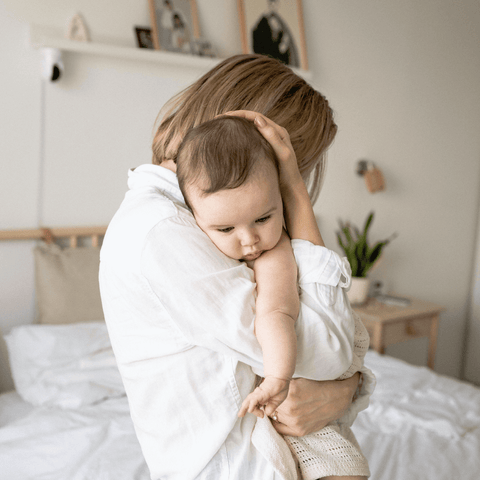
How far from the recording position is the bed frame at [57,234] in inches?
76.7

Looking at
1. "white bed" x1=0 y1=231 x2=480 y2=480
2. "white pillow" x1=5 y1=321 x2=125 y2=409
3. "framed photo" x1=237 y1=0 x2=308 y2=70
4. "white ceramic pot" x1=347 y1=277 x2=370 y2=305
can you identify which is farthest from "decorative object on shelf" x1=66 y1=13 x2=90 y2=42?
"white ceramic pot" x1=347 y1=277 x2=370 y2=305

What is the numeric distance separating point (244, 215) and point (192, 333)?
0.19 meters

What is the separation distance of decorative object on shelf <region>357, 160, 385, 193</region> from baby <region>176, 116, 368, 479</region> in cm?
224

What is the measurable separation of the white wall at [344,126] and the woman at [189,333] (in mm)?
1444

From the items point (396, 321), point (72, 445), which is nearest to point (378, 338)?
point (396, 321)

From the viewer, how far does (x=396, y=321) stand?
8.35 feet

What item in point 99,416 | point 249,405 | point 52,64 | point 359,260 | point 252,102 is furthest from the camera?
point 359,260

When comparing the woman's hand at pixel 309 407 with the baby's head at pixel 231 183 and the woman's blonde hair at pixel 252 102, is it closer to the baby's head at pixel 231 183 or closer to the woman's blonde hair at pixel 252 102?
the baby's head at pixel 231 183

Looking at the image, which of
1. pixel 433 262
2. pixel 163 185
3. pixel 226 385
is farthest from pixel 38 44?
pixel 433 262

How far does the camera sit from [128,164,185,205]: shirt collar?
76cm

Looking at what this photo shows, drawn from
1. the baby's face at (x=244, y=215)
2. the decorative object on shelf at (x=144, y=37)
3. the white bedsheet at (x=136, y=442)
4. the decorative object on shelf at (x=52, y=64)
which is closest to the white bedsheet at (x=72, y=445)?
the white bedsheet at (x=136, y=442)

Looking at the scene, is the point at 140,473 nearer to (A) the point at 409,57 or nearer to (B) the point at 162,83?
(B) the point at 162,83

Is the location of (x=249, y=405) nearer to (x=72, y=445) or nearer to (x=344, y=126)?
(x=72, y=445)

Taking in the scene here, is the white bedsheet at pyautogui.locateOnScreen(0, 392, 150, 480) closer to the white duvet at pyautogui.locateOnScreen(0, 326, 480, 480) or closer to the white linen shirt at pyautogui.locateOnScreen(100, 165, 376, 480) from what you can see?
the white duvet at pyautogui.locateOnScreen(0, 326, 480, 480)
